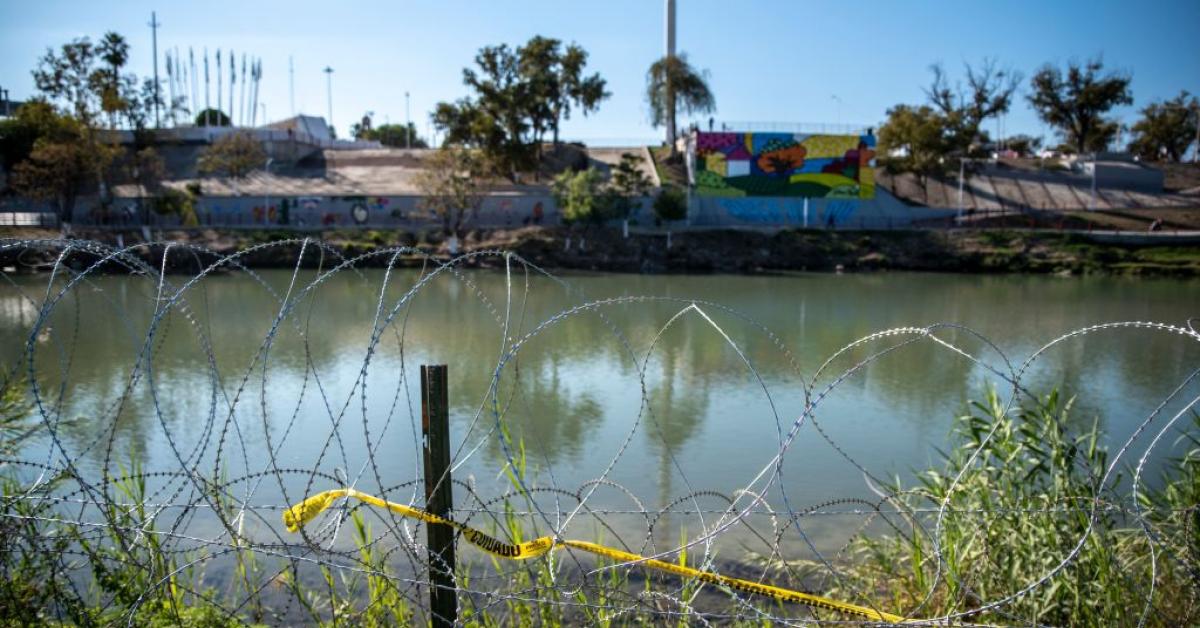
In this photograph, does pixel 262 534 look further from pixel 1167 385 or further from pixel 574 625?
pixel 1167 385

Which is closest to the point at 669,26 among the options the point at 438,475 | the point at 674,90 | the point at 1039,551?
the point at 674,90

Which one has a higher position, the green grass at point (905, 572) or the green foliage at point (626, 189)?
the green foliage at point (626, 189)

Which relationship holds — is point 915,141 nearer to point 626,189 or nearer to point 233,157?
point 626,189

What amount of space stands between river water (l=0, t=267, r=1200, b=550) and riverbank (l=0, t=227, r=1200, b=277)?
33.9 feet

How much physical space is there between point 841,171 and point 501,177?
1966cm

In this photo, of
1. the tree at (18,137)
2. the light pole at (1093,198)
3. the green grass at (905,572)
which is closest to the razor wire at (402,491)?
the green grass at (905,572)

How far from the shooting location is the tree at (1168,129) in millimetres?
68250

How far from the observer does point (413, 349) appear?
63.7 feet

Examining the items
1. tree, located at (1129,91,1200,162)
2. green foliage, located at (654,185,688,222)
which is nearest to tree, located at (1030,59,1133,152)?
tree, located at (1129,91,1200,162)

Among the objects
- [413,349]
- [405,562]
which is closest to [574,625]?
[405,562]

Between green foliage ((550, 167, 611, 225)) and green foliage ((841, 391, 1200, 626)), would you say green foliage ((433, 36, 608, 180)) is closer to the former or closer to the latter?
green foliage ((550, 167, 611, 225))

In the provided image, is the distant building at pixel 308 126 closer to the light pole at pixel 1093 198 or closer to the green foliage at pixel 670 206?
the green foliage at pixel 670 206

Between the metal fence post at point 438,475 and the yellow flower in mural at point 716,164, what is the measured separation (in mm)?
47842

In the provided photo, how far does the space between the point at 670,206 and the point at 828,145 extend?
12.5 metres
